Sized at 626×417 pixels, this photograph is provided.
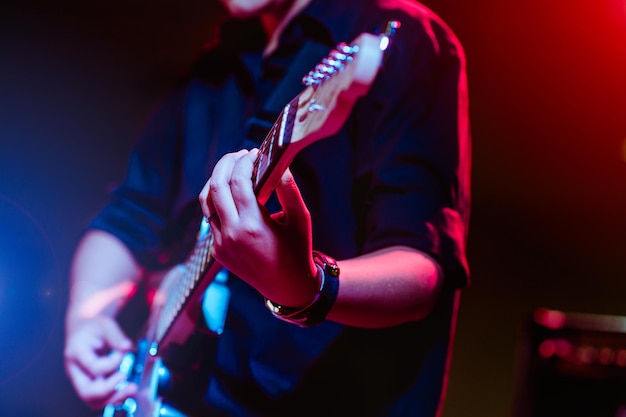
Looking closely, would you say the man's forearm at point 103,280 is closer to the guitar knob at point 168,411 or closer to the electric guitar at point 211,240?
the electric guitar at point 211,240

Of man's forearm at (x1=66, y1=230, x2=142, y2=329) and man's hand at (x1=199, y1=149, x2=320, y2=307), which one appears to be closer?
man's hand at (x1=199, y1=149, x2=320, y2=307)

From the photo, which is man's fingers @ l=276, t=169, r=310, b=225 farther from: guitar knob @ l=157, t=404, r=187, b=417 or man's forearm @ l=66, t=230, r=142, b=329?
man's forearm @ l=66, t=230, r=142, b=329

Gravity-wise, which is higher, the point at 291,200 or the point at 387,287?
the point at 291,200

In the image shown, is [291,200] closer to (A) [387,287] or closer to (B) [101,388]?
(A) [387,287]

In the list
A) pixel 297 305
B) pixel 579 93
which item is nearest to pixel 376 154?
pixel 297 305

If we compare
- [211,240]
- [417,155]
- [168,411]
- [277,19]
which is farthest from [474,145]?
[168,411]

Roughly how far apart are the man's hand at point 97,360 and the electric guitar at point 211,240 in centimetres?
2

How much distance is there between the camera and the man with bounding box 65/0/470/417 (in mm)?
838

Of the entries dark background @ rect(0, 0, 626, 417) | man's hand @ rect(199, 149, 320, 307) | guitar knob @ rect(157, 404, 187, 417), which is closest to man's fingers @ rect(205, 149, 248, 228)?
man's hand @ rect(199, 149, 320, 307)

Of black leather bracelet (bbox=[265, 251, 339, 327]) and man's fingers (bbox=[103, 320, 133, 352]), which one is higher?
black leather bracelet (bbox=[265, 251, 339, 327])

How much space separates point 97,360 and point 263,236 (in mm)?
655

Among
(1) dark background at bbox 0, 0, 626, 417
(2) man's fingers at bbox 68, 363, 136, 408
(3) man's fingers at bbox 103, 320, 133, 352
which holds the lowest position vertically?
(2) man's fingers at bbox 68, 363, 136, 408

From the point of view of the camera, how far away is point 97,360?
1.25 m

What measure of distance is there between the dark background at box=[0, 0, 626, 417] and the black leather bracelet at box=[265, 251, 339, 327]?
0.66m
